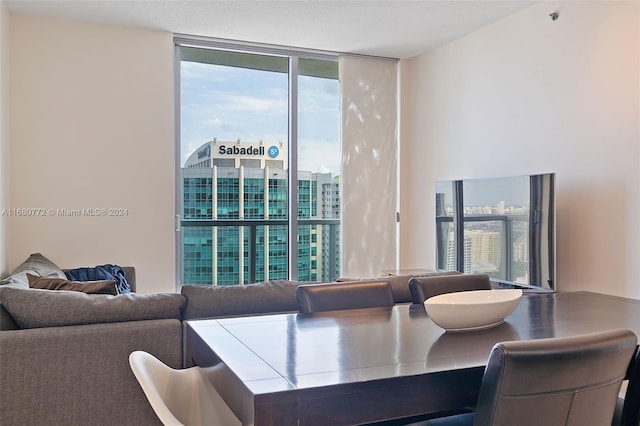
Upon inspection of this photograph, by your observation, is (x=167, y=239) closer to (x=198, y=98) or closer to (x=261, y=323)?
(x=198, y=98)

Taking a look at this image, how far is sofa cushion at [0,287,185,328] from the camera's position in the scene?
200 cm

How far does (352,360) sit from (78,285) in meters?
1.63

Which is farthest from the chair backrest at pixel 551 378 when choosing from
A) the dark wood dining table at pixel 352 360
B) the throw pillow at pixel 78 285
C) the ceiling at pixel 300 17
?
the ceiling at pixel 300 17

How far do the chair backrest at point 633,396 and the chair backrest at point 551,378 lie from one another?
0.75 feet

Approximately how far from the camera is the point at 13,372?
6.26 ft

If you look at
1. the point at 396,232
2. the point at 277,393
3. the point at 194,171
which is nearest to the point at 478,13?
the point at 396,232

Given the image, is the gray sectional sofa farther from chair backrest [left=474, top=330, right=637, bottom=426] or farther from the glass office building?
the glass office building

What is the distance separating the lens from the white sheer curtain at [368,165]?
17.2 feet

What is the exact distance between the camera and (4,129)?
3920mm

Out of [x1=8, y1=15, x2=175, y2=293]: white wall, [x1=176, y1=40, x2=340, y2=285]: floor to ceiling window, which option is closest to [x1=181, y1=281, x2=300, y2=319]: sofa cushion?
[x1=8, y1=15, x2=175, y2=293]: white wall

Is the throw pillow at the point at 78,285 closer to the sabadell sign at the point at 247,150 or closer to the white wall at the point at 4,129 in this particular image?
the white wall at the point at 4,129

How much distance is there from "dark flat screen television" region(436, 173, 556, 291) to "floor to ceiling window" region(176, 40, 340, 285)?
1381 mm

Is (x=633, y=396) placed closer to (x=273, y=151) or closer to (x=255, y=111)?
(x=273, y=151)

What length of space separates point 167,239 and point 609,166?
3.47 m
